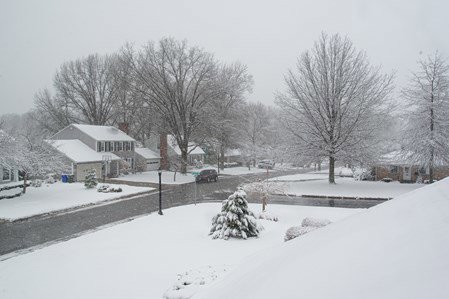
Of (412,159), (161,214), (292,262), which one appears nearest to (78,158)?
(161,214)

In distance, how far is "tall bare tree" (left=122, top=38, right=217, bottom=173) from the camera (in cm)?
4672

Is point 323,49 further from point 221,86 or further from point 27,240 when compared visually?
point 27,240

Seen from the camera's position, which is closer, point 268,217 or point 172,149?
point 268,217

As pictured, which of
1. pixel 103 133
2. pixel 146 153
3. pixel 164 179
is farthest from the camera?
pixel 146 153

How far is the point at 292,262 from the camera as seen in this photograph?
372cm

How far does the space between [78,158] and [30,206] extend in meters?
17.3

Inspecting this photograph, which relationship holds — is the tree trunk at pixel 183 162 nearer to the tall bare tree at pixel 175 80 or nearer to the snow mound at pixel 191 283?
the tall bare tree at pixel 175 80

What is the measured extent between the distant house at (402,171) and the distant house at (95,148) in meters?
33.5

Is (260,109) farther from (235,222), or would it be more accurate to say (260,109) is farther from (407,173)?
(235,222)

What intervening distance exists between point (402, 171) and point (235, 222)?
103 ft

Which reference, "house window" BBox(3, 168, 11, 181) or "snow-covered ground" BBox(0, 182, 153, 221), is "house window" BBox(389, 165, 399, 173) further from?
"house window" BBox(3, 168, 11, 181)

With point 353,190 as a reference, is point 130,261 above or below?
below

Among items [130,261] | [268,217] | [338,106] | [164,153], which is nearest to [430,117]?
[338,106]

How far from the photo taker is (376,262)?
2787 millimetres
